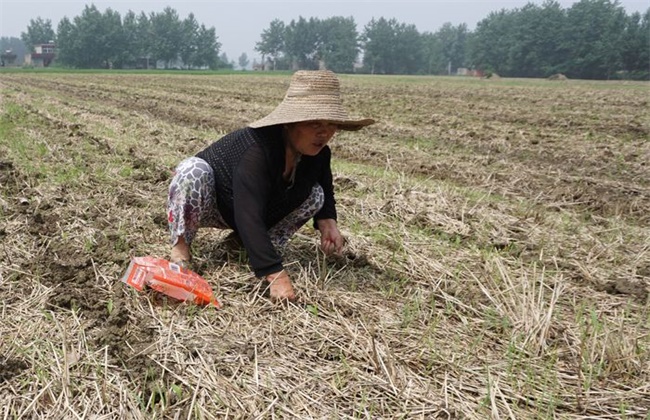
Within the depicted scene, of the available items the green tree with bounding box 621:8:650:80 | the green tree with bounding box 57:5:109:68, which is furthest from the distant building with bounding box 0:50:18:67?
the green tree with bounding box 621:8:650:80

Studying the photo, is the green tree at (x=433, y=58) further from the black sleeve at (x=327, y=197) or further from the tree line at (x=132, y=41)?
the black sleeve at (x=327, y=197)

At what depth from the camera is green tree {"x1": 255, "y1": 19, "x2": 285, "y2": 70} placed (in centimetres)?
12394

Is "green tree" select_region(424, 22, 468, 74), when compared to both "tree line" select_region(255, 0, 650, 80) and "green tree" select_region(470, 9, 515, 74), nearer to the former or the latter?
"tree line" select_region(255, 0, 650, 80)

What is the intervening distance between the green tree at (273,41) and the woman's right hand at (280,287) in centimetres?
12520

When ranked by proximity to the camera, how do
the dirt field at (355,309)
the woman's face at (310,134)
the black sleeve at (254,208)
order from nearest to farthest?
the dirt field at (355,309) → the black sleeve at (254,208) → the woman's face at (310,134)

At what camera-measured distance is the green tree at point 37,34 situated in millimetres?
116812

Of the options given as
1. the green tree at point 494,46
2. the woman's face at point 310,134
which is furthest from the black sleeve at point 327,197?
the green tree at point 494,46

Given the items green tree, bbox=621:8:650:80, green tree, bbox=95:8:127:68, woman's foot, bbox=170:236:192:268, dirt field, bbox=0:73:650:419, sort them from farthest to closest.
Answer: green tree, bbox=95:8:127:68
green tree, bbox=621:8:650:80
woman's foot, bbox=170:236:192:268
dirt field, bbox=0:73:650:419

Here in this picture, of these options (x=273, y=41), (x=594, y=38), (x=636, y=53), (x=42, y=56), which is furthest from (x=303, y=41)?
(x=636, y=53)

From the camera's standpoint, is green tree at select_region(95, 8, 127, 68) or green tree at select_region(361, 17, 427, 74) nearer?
green tree at select_region(95, 8, 127, 68)

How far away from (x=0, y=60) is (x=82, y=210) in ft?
298

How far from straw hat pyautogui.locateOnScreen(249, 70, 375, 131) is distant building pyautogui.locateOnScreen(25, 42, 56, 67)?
3992 inches

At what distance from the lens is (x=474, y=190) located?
5.35 meters

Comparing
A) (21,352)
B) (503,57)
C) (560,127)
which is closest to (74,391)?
(21,352)
